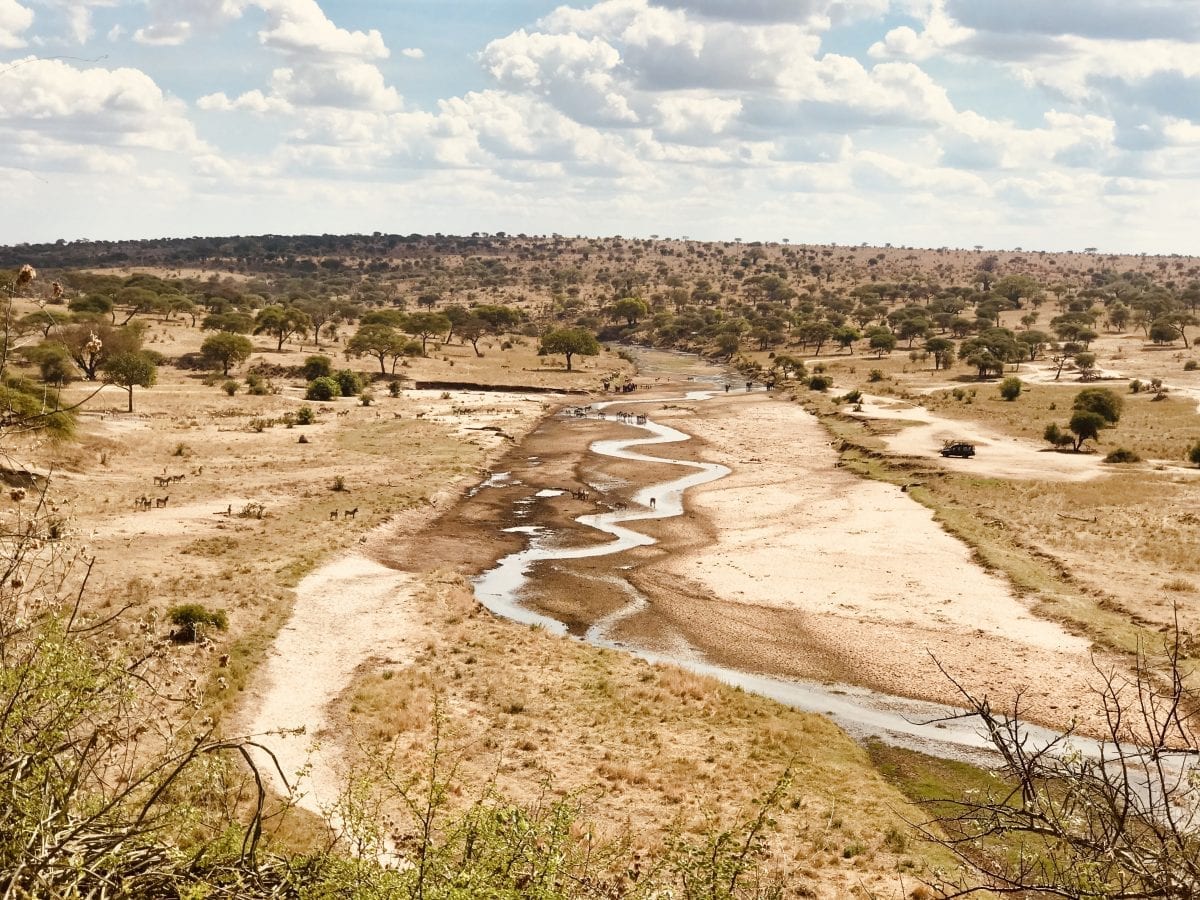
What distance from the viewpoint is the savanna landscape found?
888 centimetres

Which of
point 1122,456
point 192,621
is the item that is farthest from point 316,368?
point 1122,456

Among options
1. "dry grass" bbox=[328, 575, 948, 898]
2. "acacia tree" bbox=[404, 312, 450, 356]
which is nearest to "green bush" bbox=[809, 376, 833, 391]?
"acacia tree" bbox=[404, 312, 450, 356]

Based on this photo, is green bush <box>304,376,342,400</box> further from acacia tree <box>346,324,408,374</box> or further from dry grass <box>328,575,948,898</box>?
dry grass <box>328,575,948,898</box>

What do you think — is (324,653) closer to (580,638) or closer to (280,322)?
(580,638)

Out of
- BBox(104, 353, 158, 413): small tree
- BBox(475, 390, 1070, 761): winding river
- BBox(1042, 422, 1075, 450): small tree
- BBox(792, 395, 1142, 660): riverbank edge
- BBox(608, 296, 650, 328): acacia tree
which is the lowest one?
BBox(475, 390, 1070, 761): winding river

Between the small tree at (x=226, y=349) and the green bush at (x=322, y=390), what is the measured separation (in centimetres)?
1108

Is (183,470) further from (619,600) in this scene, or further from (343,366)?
(343,366)

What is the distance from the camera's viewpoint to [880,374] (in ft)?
409

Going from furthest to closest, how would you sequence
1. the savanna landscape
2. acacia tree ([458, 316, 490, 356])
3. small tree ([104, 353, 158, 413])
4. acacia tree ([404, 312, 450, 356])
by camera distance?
acacia tree ([458, 316, 490, 356]), acacia tree ([404, 312, 450, 356]), small tree ([104, 353, 158, 413]), the savanna landscape

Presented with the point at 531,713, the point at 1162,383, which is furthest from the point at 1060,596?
the point at 1162,383

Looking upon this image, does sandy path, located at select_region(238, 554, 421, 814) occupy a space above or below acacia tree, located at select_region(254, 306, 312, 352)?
below

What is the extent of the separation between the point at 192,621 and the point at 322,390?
67879 millimetres

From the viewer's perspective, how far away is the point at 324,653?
3547 cm

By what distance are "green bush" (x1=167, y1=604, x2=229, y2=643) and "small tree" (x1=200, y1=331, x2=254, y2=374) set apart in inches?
2987
